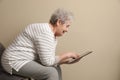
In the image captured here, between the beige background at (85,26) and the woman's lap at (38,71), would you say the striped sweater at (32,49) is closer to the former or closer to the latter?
the woman's lap at (38,71)

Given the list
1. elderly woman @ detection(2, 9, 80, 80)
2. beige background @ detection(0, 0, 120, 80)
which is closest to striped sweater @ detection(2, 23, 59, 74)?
elderly woman @ detection(2, 9, 80, 80)

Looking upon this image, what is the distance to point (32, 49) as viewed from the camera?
1.94 m

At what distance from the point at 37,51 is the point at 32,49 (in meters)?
0.05

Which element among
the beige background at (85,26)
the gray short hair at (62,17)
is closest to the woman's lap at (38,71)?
the gray short hair at (62,17)

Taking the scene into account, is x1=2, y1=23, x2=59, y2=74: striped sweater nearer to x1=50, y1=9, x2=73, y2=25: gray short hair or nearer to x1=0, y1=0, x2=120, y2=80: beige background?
x1=50, y1=9, x2=73, y2=25: gray short hair

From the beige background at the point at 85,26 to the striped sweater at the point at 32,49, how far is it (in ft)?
1.86

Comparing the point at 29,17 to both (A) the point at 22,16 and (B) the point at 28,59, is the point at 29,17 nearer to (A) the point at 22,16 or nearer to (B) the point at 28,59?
(A) the point at 22,16

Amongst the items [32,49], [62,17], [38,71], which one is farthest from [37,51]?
[62,17]

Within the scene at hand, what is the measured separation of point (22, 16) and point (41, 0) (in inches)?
10.4

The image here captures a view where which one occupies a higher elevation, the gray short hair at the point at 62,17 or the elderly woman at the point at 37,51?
the gray short hair at the point at 62,17

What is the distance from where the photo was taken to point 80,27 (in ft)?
8.09

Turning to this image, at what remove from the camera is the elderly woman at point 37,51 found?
6.10ft

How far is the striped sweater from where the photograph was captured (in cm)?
185

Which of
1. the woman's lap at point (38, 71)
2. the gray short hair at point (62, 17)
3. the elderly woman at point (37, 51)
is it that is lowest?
the woman's lap at point (38, 71)
